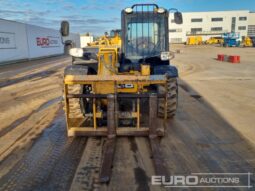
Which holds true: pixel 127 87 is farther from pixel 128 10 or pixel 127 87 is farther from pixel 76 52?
pixel 128 10

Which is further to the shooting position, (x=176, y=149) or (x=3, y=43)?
(x=3, y=43)

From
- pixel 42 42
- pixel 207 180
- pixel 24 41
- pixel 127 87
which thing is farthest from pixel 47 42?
pixel 207 180

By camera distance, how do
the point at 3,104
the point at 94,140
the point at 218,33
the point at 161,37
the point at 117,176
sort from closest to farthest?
the point at 117,176 → the point at 94,140 → the point at 161,37 → the point at 3,104 → the point at 218,33

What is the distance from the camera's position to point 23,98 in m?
8.88

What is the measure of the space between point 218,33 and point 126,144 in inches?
3470

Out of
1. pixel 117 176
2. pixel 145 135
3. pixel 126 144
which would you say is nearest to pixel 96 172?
pixel 117 176

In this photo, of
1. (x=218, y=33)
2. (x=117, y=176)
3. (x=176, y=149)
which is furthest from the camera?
(x=218, y=33)

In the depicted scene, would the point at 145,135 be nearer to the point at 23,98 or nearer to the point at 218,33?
the point at 23,98

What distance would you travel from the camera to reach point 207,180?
11.7 ft

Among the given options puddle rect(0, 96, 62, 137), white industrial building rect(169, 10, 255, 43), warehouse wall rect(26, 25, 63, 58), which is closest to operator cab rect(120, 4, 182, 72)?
puddle rect(0, 96, 62, 137)

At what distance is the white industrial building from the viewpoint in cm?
8475

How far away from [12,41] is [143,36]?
18108 millimetres

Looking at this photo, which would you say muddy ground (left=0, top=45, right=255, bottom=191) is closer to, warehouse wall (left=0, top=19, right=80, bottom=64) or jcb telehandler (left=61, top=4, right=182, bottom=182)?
jcb telehandler (left=61, top=4, right=182, bottom=182)

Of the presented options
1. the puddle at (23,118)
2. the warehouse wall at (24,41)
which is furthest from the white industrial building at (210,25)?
the puddle at (23,118)
